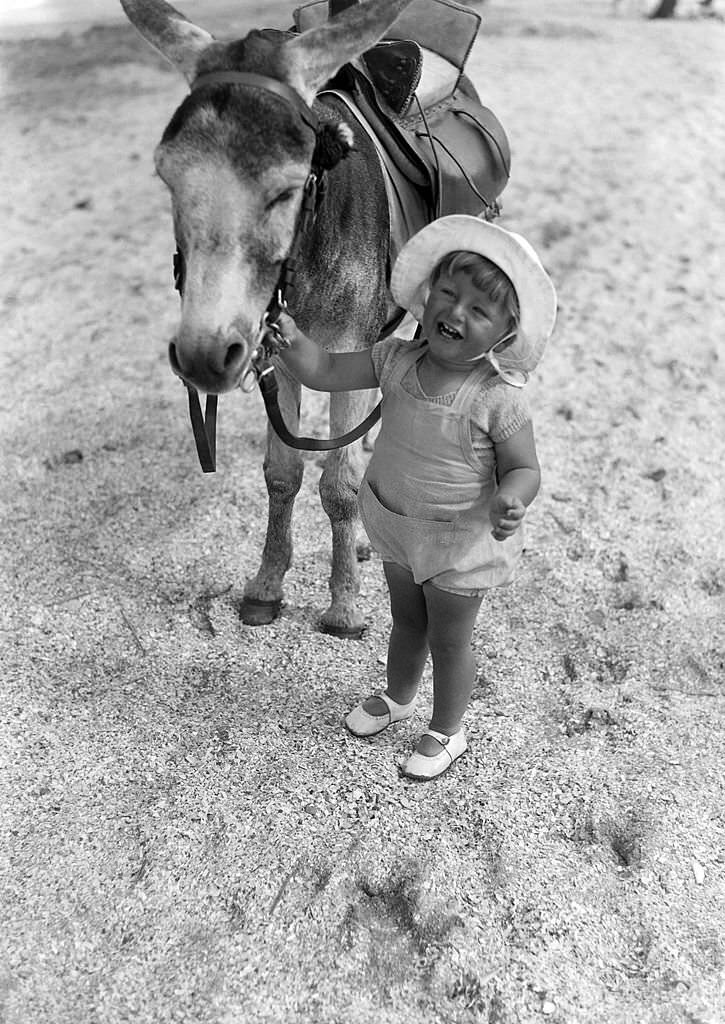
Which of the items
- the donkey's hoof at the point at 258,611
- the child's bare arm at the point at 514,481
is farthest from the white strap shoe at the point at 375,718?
the child's bare arm at the point at 514,481

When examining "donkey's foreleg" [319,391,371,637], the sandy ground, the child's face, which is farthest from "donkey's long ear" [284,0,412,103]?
the sandy ground

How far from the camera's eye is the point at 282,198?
2027 millimetres

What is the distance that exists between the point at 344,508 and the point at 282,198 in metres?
1.22

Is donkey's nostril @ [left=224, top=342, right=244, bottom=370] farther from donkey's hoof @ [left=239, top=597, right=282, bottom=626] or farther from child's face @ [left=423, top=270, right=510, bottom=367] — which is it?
donkey's hoof @ [left=239, top=597, right=282, bottom=626]

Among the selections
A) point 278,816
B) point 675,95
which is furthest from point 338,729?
point 675,95

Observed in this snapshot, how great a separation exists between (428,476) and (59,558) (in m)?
1.91

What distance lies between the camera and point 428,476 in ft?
7.09

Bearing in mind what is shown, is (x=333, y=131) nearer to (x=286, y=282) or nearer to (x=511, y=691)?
(x=286, y=282)

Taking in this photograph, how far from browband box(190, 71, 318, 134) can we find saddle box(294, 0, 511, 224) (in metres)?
0.64

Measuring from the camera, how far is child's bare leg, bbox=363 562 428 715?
7.87 ft

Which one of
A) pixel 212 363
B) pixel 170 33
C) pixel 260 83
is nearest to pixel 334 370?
pixel 212 363

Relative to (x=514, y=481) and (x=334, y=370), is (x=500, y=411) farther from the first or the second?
(x=334, y=370)

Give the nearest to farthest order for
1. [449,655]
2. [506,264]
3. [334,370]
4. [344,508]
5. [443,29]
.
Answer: [506,264], [334,370], [449,655], [344,508], [443,29]

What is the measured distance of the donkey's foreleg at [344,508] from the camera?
2.82m
